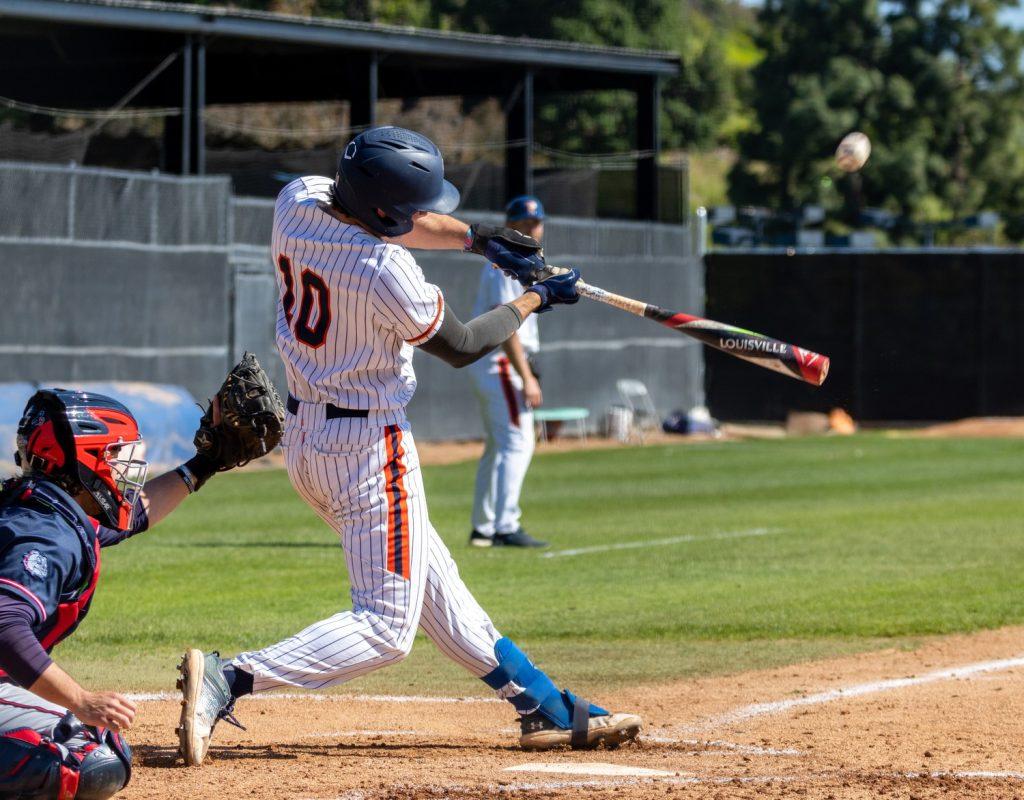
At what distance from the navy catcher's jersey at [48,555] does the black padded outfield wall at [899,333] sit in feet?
71.8

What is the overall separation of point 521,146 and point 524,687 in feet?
68.1

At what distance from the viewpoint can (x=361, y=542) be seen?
4871 millimetres

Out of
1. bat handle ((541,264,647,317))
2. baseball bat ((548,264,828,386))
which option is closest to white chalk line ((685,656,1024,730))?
baseball bat ((548,264,828,386))

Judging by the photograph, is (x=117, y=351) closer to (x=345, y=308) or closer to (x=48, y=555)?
(x=345, y=308)

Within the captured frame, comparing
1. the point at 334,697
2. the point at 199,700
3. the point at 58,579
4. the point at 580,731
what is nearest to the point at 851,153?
the point at 334,697

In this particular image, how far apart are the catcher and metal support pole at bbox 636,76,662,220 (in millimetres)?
22038

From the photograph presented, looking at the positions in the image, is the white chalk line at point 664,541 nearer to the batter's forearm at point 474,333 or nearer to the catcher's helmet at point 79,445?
the batter's forearm at point 474,333

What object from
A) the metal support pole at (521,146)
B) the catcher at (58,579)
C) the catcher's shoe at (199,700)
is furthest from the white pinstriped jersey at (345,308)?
the metal support pole at (521,146)

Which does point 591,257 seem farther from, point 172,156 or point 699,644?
point 699,644

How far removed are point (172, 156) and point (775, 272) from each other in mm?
10198

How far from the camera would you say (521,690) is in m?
5.20

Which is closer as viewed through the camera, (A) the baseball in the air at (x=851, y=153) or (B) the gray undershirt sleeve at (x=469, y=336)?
(B) the gray undershirt sleeve at (x=469, y=336)

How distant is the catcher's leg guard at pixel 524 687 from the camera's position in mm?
5188

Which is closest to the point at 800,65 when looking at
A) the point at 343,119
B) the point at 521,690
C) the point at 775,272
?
the point at 343,119
